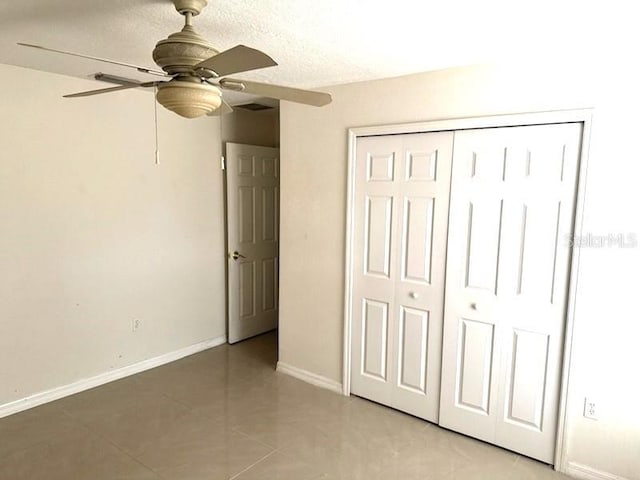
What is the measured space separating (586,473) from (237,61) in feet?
9.03

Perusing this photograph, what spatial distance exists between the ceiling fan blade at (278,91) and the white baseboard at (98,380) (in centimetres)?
272

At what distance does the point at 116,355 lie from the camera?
357cm

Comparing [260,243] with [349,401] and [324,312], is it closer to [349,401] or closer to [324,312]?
[324,312]

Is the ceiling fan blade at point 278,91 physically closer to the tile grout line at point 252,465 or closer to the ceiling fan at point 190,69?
the ceiling fan at point 190,69

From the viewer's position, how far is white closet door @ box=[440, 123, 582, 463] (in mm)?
2441

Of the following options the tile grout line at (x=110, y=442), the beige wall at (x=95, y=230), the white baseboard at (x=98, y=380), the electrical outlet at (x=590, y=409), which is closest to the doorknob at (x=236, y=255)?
the beige wall at (x=95, y=230)

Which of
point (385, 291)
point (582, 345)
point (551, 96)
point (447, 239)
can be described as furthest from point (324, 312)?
point (551, 96)

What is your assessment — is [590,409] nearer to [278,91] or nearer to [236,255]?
[278,91]

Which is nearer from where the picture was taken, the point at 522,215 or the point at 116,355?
the point at 522,215

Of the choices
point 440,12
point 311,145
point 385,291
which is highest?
point 440,12

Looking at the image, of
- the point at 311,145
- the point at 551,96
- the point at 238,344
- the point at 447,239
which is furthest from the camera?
the point at 238,344

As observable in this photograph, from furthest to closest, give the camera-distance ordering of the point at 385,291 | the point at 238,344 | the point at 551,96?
the point at 238,344 → the point at 385,291 → the point at 551,96

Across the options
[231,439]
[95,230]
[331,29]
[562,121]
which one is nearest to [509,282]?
[562,121]

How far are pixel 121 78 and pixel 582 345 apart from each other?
344cm
